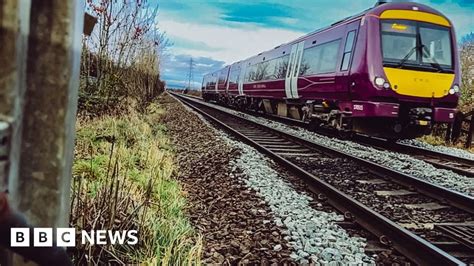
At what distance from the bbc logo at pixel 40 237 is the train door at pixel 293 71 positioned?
12201 millimetres

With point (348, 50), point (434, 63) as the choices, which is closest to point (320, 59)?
point (348, 50)

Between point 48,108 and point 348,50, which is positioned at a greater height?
point 348,50

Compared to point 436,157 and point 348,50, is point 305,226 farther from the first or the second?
point 348,50

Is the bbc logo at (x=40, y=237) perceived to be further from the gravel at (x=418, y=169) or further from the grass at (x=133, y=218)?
the gravel at (x=418, y=169)

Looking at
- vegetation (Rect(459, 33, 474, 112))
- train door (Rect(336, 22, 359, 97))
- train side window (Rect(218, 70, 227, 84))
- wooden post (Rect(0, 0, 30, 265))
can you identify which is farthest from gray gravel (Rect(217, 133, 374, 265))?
train side window (Rect(218, 70, 227, 84))

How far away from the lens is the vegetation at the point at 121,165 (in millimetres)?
2334

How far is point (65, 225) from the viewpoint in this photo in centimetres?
89

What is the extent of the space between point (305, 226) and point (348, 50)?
698 centimetres

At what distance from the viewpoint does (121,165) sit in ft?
14.2

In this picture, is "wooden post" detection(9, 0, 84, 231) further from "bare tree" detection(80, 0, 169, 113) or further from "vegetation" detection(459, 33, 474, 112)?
"vegetation" detection(459, 33, 474, 112)

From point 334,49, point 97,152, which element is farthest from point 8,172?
point 334,49

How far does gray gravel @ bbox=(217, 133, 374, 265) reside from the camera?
291 cm

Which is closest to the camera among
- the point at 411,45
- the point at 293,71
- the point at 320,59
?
the point at 411,45

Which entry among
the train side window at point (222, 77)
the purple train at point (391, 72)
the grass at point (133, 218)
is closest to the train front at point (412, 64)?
the purple train at point (391, 72)
